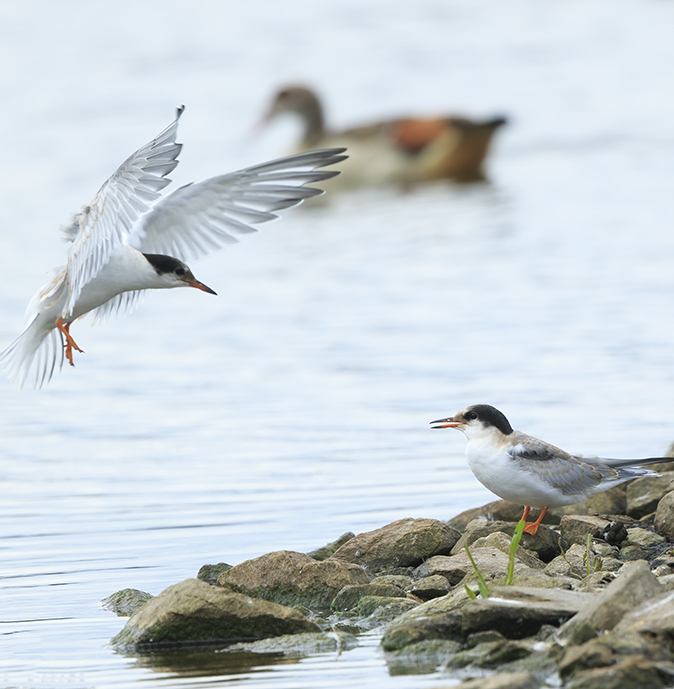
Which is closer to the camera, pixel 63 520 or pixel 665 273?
pixel 63 520

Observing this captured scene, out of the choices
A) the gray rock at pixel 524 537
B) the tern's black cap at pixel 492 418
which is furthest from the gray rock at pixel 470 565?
the tern's black cap at pixel 492 418

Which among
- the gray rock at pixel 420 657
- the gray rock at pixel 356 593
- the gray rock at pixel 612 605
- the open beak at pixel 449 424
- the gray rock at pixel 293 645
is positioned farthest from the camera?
the open beak at pixel 449 424

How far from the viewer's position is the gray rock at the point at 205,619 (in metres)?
5.81

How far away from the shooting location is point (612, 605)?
5020mm

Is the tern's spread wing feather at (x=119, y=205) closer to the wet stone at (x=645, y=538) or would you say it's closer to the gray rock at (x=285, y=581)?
the gray rock at (x=285, y=581)

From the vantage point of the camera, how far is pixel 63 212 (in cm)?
1997

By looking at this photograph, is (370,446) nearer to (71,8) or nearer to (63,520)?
(63,520)

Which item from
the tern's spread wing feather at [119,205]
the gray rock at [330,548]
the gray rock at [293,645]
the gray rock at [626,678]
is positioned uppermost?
the tern's spread wing feather at [119,205]

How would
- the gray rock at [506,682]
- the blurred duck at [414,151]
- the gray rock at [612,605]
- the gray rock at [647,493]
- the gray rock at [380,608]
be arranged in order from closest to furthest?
1. the gray rock at [506,682]
2. the gray rock at [612,605]
3. the gray rock at [380,608]
4. the gray rock at [647,493]
5. the blurred duck at [414,151]

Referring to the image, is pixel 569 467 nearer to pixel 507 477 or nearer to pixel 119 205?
pixel 507 477

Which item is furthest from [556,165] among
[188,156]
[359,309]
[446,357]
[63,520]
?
[63,520]

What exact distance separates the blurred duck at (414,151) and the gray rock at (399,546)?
54.9 feet

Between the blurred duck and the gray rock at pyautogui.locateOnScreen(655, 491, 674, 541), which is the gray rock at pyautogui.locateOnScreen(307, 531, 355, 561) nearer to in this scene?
the gray rock at pyautogui.locateOnScreen(655, 491, 674, 541)

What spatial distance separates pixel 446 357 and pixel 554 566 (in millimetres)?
5645
